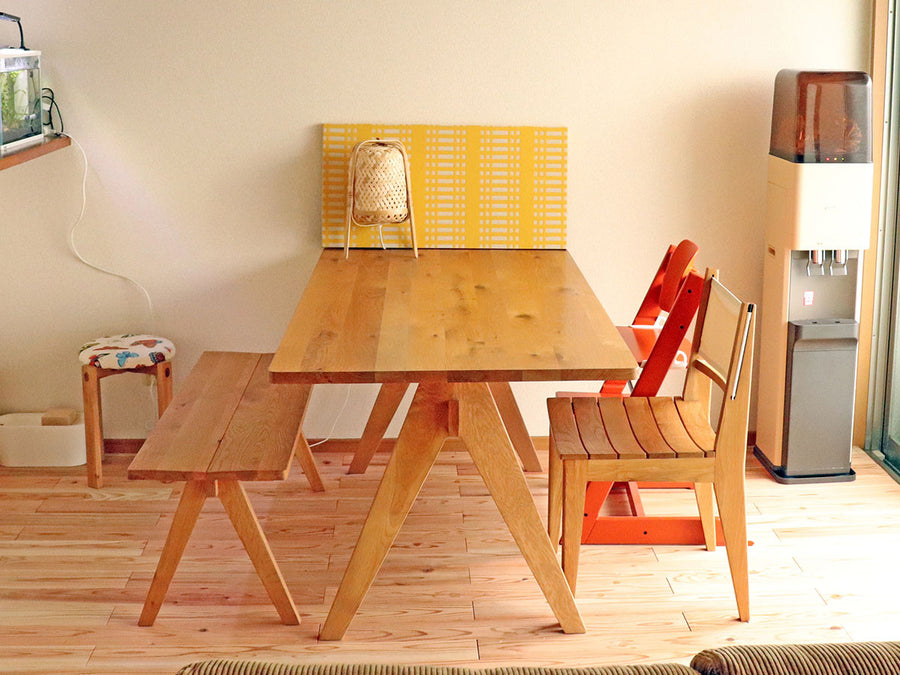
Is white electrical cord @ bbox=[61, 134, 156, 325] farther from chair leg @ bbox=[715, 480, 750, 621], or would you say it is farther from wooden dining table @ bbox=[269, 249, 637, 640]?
chair leg @ bbox=[715, 480, 750, 621]

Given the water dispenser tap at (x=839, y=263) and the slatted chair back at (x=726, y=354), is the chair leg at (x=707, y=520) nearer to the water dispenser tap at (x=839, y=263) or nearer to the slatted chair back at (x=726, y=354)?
the slatted chair back at (x=726, y=354)

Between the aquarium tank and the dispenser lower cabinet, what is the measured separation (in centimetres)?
257

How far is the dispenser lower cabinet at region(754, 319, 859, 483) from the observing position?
3.54 m

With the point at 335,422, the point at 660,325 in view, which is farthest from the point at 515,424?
the point at 335,422

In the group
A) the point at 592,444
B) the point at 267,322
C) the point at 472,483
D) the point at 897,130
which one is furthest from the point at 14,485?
the point at 897,130

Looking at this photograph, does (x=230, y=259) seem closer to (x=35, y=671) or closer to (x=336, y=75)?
(x=336, y=75)

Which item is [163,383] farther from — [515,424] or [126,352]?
[515,424]

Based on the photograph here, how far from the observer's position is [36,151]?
3303mm

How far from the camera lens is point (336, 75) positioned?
12.0 feet

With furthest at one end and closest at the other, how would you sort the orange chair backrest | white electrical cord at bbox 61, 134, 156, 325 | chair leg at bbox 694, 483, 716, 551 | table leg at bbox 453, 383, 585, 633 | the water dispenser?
1. white electrical cord at bbox 61, 134, 156, 325
2. the water dispenser
3. the orange chair backrest
4. chair leg at bbox 694, 483, 716, 551
5. table leg at bbox 453, 383, 585, 633

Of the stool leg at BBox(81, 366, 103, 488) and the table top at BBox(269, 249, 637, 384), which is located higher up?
the table top at BBox(269, 249, 637, 384)

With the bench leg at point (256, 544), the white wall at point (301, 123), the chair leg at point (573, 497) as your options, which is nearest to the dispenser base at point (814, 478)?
the white wall at point (301, 123)

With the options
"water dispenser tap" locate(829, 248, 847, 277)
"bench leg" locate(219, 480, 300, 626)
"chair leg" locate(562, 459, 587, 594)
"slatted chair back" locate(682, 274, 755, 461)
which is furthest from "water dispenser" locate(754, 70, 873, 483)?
"bench leg" locate(219, 480, 300, 626)

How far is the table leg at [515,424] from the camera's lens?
12.0 feet
